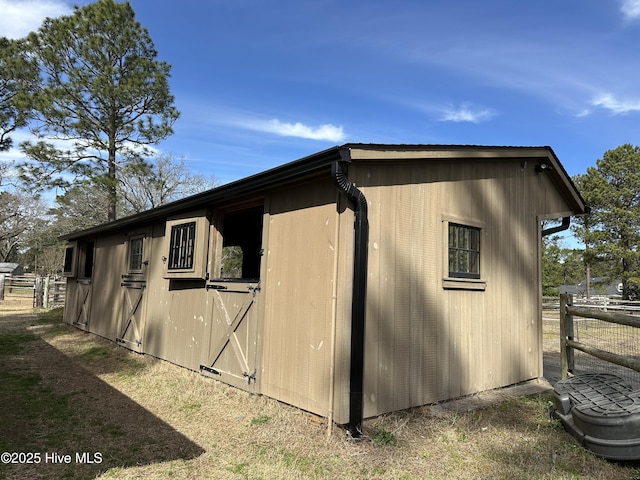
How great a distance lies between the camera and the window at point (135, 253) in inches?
311

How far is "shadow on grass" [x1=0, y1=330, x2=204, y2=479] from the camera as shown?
318cm

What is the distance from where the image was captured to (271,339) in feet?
14.5

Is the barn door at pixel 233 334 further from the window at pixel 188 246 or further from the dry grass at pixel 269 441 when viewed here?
the window at pixel 188 246

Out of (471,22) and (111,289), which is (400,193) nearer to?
(471,22)

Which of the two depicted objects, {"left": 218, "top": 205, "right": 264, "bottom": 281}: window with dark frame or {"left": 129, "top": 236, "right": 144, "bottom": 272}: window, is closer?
{"left": 218, "top": 205, "right": 264, "bottom": 281}: window with dark frame

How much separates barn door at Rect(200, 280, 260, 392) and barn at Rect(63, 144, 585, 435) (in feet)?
0.07

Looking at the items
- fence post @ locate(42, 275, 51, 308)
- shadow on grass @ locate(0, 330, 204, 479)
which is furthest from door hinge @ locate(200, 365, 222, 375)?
fence post @ locate(42, 275, 51, 308)

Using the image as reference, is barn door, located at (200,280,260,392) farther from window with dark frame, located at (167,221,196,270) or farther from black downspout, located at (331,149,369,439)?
black downspout, located at (331,149,369,439)

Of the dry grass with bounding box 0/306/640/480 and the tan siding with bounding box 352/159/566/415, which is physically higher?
the tan siding with bounding box 352/159/566/415

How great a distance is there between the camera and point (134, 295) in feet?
25.6

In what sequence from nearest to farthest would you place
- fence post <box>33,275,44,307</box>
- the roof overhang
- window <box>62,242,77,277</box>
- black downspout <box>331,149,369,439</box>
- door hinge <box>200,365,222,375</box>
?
1. black downspout <box>331,149,369,439</box>
2. the roof overhang
3. door hinge <box>200,365,222,375</box>
4. window <box>62,242,77,277</box>
5. fence post <box>33,275,44,307</box>

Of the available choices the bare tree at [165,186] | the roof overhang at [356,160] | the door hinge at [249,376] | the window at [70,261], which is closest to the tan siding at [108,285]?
the window at [70,261]

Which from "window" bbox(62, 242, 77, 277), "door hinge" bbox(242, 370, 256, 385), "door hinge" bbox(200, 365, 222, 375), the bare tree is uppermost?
the bare tree

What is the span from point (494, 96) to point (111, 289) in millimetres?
10783
